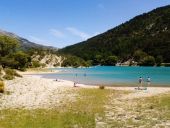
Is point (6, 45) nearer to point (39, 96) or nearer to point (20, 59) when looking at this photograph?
point (20, 59)

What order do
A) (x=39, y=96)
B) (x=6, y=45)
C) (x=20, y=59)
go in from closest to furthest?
1. (x=39, y=96)
2. (x=6, y=45)
3. (x=20, y=59)

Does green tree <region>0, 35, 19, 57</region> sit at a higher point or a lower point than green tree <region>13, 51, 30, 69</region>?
higher

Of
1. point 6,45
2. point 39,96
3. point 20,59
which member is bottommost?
point 39,96

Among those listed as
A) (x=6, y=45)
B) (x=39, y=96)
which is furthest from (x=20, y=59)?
(x=39, y=96)

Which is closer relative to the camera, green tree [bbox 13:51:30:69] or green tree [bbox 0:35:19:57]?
green tree [bbox 0:35:19:57]

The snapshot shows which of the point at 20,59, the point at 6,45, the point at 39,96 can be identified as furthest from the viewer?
the point at 20,59

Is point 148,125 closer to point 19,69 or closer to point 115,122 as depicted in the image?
point 115,122

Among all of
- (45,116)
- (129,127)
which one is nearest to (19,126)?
(45,116)

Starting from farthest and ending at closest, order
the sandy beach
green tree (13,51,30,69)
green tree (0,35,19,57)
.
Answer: green tree (13,51,30,69) → green tree (0,35,19,57) → the sandy beach

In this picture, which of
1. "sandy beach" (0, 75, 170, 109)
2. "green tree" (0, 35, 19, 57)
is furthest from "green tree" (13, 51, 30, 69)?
"sandy beach" (0, 75, 170, 109)

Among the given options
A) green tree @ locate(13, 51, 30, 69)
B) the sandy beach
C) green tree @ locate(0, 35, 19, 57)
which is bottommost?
the sandy beach

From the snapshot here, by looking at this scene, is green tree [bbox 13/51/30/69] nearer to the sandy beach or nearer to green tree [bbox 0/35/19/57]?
green tree [bbox 0/35/19/57]

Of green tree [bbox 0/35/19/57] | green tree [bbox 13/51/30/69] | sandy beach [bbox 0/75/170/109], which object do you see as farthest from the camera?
green tree [bbox 13/51/30/69]

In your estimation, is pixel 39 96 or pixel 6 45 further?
pixel 6 45
